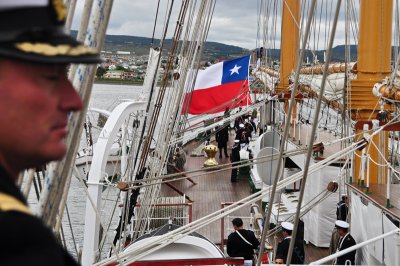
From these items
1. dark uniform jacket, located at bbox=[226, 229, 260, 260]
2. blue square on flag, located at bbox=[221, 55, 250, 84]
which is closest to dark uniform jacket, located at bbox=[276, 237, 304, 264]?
dark uniform jacket, located at bbox=[226, 229, 260, 260]

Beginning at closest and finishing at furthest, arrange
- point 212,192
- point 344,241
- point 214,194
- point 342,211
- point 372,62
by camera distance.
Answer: point 344,241 → point 372,62 → point 342,211 → point 214,194 → point 212,192

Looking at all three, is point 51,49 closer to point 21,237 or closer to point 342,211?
point 21,237

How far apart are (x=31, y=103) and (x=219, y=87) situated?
1596 centimetres

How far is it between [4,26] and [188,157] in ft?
55.7

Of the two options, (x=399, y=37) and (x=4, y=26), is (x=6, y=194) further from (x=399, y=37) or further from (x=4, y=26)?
(x=399, y=37)

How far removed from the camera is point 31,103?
2.59 ft

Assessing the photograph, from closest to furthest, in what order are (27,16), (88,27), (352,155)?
(27,16) < (88,27) < (352,155)

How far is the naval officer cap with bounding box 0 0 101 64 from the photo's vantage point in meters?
0.78

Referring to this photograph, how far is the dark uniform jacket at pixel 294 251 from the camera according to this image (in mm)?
6355

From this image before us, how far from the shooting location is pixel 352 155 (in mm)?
7301

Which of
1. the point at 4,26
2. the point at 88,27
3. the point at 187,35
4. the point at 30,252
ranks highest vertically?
the point at 187,35

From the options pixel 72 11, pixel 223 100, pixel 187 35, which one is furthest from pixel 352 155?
pixel 223 100

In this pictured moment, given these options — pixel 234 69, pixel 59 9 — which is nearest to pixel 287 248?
pixel 59 9

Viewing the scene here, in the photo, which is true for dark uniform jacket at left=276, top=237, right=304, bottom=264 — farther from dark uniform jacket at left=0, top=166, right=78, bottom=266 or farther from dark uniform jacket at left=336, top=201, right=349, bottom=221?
dark uniform jacket at left=0, top=166, right=78, bottom=266
